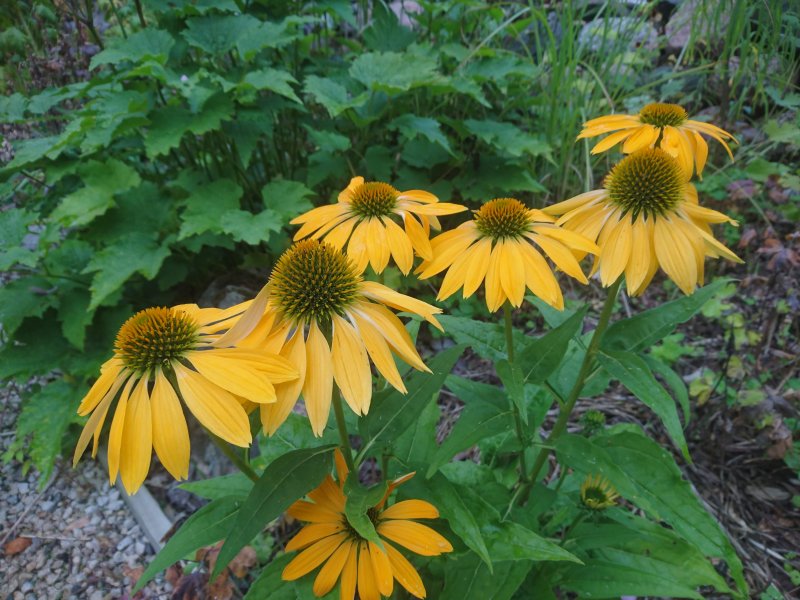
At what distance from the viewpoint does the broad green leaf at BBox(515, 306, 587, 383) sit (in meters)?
0.98

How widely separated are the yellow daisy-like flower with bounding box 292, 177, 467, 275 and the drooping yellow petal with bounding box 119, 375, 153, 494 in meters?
0.39

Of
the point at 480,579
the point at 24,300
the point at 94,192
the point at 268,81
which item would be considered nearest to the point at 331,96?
the point at 268,81

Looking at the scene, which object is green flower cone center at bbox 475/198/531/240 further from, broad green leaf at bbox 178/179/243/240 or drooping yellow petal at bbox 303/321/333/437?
broad green leaf at bbox 178/179/243/240

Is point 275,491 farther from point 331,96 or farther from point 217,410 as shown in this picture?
point 331,96

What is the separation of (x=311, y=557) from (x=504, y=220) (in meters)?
0.67

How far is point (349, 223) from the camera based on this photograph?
1.07m

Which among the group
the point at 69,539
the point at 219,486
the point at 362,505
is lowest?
the point at 69,539

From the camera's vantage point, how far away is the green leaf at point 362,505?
708mm

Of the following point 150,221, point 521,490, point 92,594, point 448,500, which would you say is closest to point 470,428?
point 448,500

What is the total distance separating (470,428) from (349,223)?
1.50ft

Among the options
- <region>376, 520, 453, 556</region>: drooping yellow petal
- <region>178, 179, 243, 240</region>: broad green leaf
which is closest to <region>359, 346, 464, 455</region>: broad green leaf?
<region>376, 520, 453, 556</region>: drooping yellow petal

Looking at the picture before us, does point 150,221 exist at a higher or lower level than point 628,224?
lower

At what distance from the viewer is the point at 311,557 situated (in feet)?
3.03

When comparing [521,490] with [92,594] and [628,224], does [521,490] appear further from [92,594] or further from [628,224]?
[92,594]
